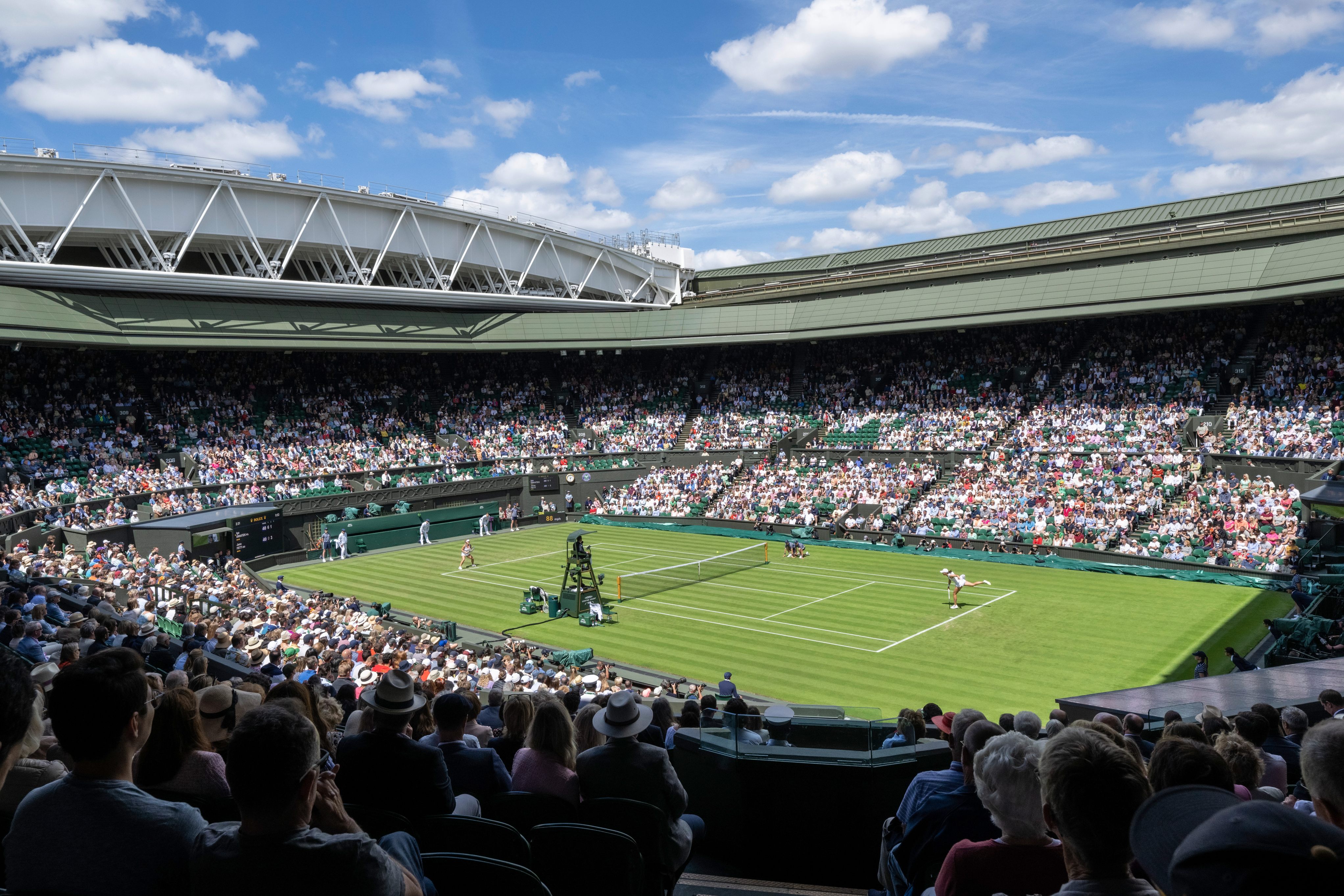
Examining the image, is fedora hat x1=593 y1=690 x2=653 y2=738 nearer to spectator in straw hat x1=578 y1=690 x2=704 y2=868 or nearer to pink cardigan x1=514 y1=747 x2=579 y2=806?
spectator in straw hat x1=578 y1=690 x2=704 y2=868

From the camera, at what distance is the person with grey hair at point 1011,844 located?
349 cm

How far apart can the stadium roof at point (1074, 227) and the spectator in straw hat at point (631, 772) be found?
50.4 metres

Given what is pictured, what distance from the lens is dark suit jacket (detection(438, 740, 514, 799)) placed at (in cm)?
565

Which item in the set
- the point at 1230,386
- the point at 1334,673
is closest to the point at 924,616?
the point at 1334,673

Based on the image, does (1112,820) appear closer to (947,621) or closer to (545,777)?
(545,777)

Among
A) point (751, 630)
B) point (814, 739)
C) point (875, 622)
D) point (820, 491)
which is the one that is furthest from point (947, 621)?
point (814, 739)

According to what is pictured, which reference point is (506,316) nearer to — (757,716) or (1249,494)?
(1249,494)

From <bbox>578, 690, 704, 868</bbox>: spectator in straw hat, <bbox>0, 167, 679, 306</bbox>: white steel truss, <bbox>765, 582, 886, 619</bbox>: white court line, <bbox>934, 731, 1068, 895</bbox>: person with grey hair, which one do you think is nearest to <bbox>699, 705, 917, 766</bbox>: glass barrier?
<bbox>578, 690, 704, 868</bbox>: spectator in straw hat

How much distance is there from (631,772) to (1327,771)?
3.79 metres

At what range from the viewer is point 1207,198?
47.2 m

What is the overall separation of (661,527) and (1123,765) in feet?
143

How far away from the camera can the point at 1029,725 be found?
7215 mm

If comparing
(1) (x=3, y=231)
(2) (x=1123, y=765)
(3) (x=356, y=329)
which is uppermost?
(1) (x=3, y=231)

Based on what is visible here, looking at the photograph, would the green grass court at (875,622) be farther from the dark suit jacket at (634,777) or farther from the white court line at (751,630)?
the dark suit jacket at (634,777)
